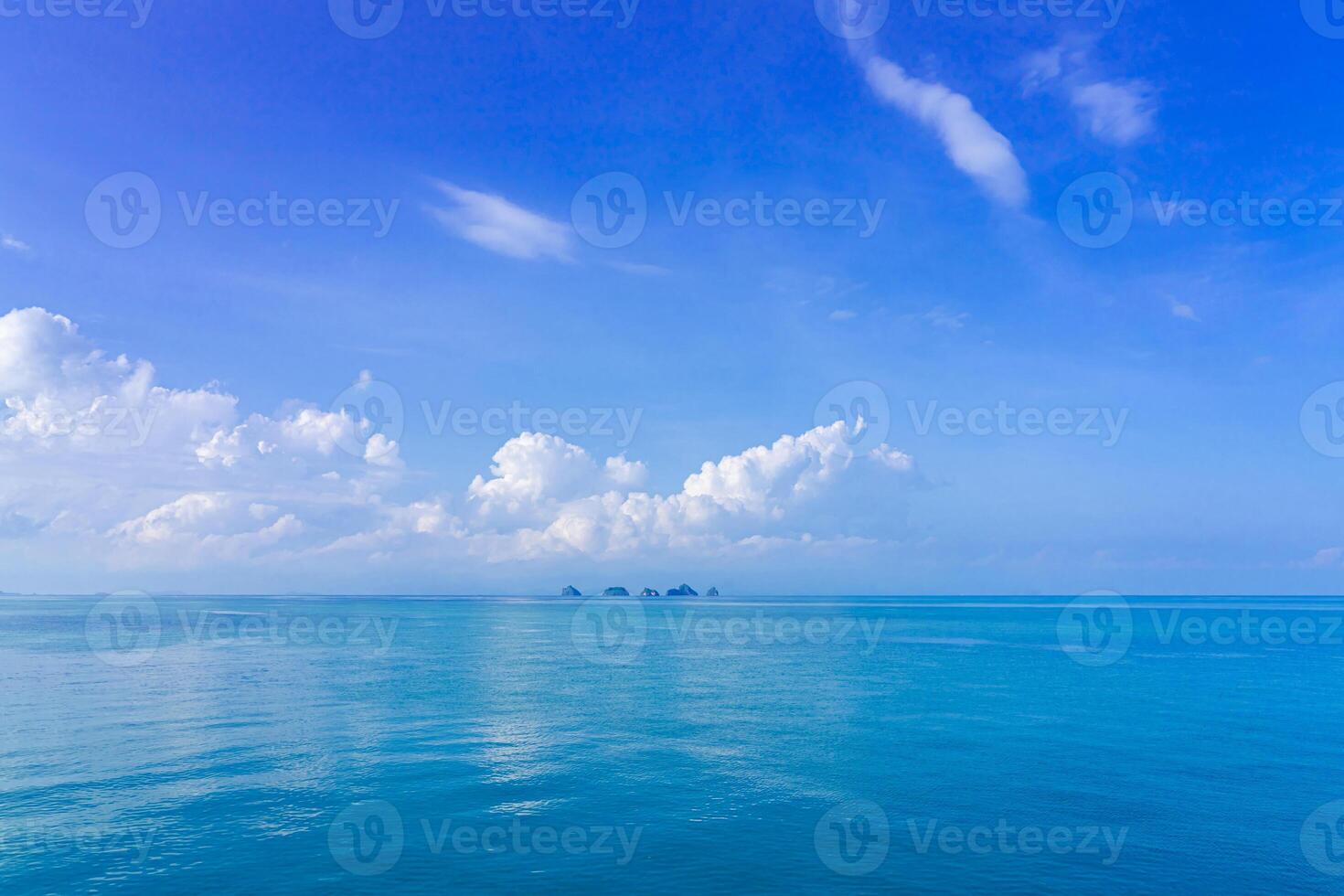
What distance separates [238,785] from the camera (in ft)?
122

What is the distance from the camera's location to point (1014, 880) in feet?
90.7

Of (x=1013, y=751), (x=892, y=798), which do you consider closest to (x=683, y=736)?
(x=892, y=798)

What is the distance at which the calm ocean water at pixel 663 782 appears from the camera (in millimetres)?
28219

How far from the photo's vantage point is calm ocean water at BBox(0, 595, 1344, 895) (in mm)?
28219

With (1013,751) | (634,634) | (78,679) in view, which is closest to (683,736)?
(1013,751)

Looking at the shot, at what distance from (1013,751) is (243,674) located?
230 ft

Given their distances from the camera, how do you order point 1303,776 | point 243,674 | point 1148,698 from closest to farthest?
point 1303,776 < point 1148,698 < point 243,674

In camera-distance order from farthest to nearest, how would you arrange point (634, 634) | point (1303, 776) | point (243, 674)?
point (634, 634)
point (243, 674)
point (1303, 776)

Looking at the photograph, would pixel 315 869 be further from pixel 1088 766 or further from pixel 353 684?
pixel 353 684

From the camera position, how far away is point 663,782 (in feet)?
126

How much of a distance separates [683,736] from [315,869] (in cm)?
2454

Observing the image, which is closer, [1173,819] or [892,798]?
[1173,819]

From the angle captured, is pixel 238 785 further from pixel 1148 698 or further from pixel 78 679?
pixel 1148 698

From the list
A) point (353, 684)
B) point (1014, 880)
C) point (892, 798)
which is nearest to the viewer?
point (1014, 880)
